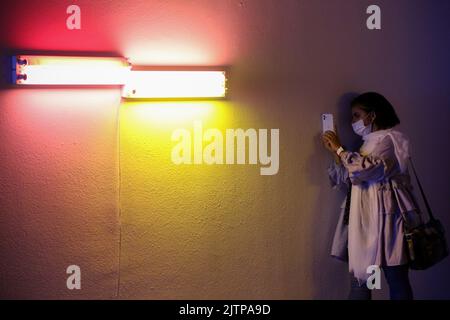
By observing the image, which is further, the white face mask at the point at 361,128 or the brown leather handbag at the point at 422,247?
the white face mask at the point at 361,128

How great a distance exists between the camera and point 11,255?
3006mm

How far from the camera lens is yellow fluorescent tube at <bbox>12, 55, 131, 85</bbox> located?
111 inches

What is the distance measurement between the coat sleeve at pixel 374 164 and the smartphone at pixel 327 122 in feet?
1.13

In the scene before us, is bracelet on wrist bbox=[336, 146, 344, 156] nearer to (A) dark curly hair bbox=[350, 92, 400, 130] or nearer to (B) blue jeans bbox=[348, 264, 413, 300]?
(A) dark curly hair bbox=[350, 92, 400, 130]

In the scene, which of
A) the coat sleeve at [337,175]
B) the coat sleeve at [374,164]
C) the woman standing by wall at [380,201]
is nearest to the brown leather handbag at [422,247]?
the woman standing by wall at [380,201]

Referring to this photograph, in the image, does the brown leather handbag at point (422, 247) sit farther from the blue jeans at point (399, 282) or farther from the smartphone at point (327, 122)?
the smartphone at point (327, 122)

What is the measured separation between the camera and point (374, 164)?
8.68 feet

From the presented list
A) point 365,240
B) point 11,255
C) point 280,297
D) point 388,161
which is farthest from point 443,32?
point 11,255

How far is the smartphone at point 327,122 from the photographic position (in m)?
3.05

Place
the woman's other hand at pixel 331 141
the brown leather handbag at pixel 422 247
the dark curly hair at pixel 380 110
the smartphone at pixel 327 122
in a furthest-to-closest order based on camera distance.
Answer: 1. the smartphone at pixel 327 122
2. the woman's other hand at pixel 331 141
3. the dark curly hair at pixel 380 110
4. the brown leather handbag at pixel 422 247

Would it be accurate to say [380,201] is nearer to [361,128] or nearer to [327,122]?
[361,128]

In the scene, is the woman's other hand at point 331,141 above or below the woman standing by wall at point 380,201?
above

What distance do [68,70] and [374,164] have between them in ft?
6.40

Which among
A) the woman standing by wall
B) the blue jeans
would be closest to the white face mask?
the woman standing by wall
